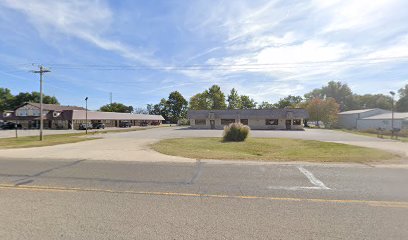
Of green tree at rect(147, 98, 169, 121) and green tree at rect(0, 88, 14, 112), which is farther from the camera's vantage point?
green tree at rect(147, 98, 169, 121)

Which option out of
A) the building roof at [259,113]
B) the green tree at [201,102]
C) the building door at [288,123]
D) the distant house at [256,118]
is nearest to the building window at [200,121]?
the distant house at [256,118]

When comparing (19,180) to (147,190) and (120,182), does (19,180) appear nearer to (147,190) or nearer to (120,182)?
(120,182)

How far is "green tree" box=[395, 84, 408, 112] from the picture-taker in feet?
279

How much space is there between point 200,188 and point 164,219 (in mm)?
2212

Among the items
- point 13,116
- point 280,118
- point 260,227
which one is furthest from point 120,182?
point 13,116

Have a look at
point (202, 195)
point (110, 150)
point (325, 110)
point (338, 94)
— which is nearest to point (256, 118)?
point (325, 110)

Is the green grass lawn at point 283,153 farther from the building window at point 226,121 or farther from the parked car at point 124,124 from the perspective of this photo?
the parked car at point 124,124

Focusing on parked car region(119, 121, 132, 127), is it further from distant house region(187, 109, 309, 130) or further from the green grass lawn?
the green grass lawn

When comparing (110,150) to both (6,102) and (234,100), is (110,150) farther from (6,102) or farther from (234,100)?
(6,102)

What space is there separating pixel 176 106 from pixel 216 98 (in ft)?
73.4

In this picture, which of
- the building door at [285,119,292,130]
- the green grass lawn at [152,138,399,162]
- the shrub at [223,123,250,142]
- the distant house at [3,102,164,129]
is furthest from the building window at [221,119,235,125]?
the green grass lawn at [152,138,399,162]

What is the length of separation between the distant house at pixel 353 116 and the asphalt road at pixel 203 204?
2535 inches

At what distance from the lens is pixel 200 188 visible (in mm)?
6633

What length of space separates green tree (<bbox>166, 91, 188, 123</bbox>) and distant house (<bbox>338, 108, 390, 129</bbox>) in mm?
55885
